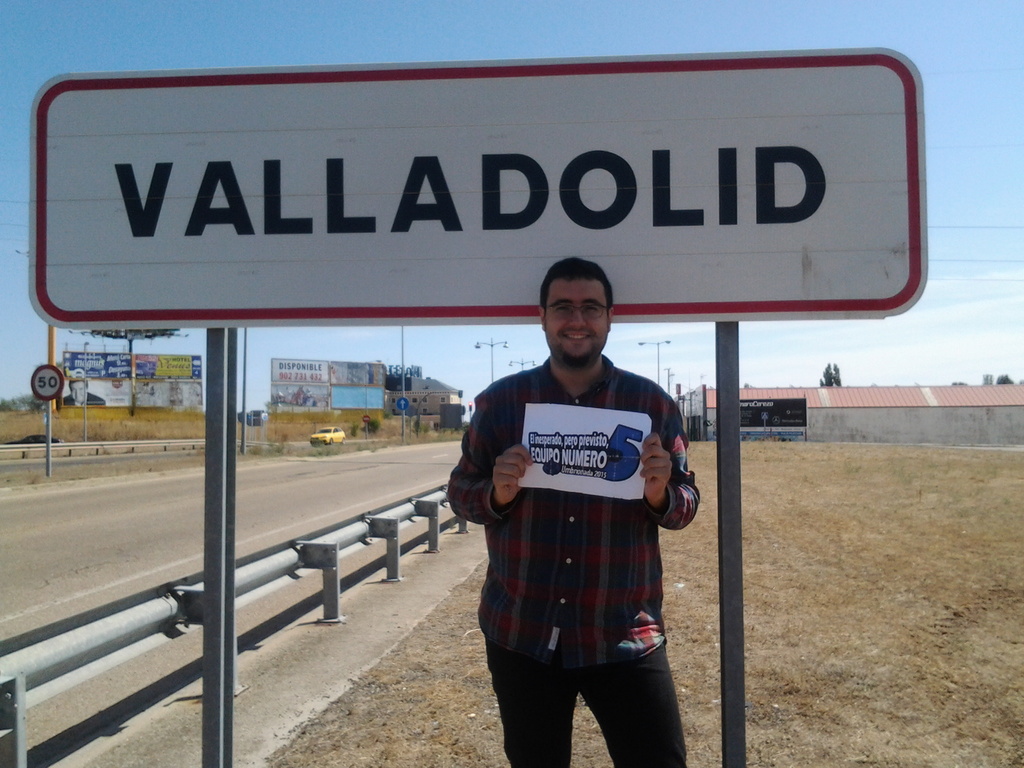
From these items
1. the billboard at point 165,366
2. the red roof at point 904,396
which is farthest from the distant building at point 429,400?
the red roof at point 904,396

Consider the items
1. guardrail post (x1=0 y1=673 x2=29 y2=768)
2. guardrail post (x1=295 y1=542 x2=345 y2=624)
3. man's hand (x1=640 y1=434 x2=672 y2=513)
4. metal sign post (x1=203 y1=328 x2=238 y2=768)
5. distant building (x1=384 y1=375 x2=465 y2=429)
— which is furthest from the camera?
distant building (x1=384 y1=375 x2=465 y2=429)

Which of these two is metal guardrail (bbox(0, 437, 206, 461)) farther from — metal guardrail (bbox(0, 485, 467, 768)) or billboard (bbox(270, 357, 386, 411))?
billboard (bbox(270, 357, 386, 411))

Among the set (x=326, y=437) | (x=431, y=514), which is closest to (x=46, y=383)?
(x=431, y=514)

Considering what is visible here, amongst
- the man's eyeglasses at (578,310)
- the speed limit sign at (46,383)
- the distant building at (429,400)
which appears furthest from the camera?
the distant building at (429,400)

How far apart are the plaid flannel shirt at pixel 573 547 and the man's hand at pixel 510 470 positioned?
0.07m

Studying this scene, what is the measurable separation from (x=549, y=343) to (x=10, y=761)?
2480 millimetres

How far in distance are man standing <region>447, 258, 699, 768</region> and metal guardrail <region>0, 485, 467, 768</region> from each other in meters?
1.88

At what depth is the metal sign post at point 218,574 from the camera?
234cm

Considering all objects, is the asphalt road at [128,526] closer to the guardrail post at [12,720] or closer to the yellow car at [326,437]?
the guardrail post at [12,720]

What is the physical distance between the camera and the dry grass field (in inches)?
142

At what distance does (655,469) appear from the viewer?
2.05 metres

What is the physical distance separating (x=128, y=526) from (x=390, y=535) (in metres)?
7.54

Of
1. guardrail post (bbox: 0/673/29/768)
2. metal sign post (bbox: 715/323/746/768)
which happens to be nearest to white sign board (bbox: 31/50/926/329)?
metal sign post (bbox: 715/323/746/768)

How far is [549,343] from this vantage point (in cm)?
223
